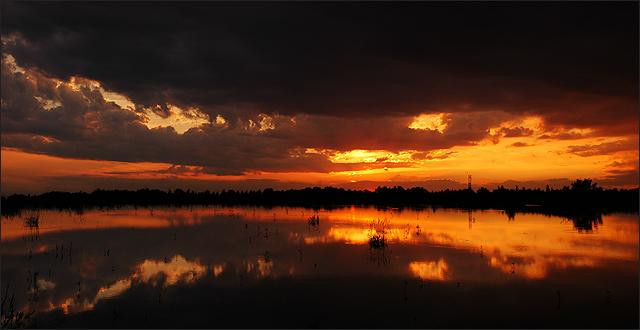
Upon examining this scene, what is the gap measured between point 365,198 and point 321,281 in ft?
375

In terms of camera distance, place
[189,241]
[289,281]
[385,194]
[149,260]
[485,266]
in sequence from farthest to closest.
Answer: [385,194] < [189,241] < [149,260] < [485,266] < [289,281]

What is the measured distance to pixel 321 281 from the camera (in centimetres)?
1938

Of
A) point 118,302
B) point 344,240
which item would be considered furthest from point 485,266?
point 118,302

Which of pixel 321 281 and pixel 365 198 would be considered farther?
pixel 365 198

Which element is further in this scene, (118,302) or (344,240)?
(344,240)

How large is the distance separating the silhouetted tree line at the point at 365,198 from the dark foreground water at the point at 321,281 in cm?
5823

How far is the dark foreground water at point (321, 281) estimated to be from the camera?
576 inches

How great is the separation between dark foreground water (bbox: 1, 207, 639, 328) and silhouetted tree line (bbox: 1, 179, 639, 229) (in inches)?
2293

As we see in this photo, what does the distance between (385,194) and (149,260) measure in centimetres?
12234

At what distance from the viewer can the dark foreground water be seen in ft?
48.0

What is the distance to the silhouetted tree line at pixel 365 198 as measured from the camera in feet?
303

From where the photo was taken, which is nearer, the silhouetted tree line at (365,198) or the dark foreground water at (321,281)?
the dark foreground water at (321,281)

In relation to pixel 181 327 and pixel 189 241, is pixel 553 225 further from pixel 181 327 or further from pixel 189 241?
pixel 181 327

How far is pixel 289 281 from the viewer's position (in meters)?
19.4
